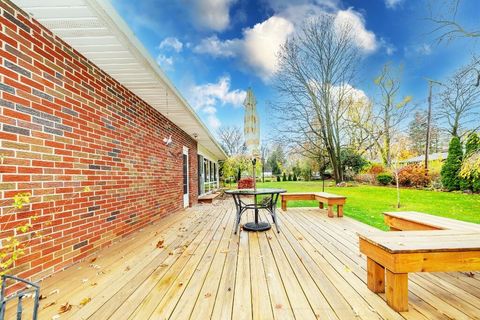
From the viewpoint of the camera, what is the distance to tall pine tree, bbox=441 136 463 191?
37.7 feet

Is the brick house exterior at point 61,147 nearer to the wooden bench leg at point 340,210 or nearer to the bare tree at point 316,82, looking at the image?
the wooden bench leg at point 340,210

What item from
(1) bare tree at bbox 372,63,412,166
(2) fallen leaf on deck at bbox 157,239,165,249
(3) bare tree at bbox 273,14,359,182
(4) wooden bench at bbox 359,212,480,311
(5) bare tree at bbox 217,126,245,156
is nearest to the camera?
(4) wooden bench at bbox 359,212,480,311

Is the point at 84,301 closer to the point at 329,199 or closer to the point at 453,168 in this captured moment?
the point at 329,199

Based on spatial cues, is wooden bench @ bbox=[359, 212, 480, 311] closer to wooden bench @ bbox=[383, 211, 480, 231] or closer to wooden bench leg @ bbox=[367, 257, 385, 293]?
wooden bench leg @ bbox=[367, 257, 385, 293]

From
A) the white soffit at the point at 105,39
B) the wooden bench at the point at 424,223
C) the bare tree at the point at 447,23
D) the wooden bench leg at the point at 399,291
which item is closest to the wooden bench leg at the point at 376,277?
the wooden bench leg at the point at 399,291

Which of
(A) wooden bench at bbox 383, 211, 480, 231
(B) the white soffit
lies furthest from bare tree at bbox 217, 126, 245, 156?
(A) wooden bench at bbox 383, 211, 480, 231

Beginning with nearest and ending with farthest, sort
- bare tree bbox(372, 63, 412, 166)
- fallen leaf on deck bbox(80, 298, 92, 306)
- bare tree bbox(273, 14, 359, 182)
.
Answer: fallen leaf on deck bbox(80, 298, 92, 306) → bare tree bbox(273, 14, 359, 182) → bare tree bbox(372, 63, 412, 166)

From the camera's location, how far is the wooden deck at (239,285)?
1698 millimetres

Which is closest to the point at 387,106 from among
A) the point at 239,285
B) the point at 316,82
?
the point at 316,82

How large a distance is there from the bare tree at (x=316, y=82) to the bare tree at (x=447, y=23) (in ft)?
34.4

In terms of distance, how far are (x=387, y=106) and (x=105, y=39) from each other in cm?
2257

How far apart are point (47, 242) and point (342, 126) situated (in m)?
17.7

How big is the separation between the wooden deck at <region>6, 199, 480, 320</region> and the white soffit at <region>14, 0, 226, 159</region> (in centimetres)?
246

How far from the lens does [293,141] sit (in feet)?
52.5
